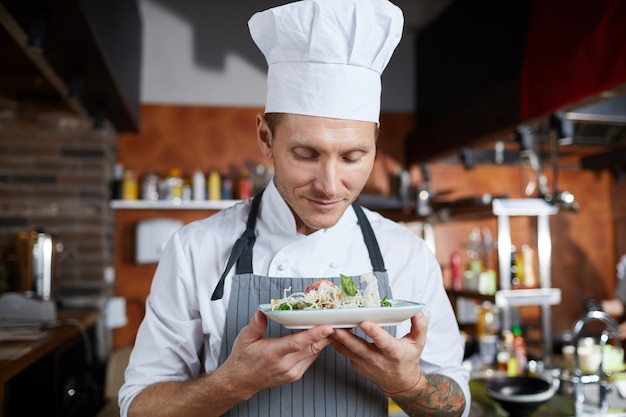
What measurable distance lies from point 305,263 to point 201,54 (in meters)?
3.77

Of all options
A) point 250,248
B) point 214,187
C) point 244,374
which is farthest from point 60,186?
point 244,374

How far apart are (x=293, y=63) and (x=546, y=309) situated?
9.06ft

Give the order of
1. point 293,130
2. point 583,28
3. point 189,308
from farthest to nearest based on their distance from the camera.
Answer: point 583,28
point 189,308
point 293,130

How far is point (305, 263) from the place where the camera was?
1.41 meters

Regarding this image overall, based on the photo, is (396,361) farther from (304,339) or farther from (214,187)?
(214,187)

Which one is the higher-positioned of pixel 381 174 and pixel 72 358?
pixel 381 174

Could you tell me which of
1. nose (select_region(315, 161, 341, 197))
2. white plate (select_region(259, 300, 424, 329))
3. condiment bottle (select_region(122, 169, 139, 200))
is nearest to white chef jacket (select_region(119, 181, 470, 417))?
nose (select_region(315, 161, 341, 197))

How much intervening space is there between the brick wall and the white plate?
328cm

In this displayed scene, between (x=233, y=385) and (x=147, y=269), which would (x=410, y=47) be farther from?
(x=233, y=385)

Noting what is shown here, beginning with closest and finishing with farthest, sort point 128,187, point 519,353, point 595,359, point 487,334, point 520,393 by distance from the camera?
point 520,393 → point 595,359 → point 519,353 → point 487,334 → point 128,187

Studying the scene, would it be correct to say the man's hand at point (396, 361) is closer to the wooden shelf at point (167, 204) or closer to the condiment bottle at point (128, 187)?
the wooden shelf at point (167, 204)

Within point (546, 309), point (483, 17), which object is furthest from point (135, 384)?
point (483, 17)

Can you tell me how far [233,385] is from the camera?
1092 millimetres

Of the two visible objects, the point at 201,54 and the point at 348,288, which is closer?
the point at 348,288
